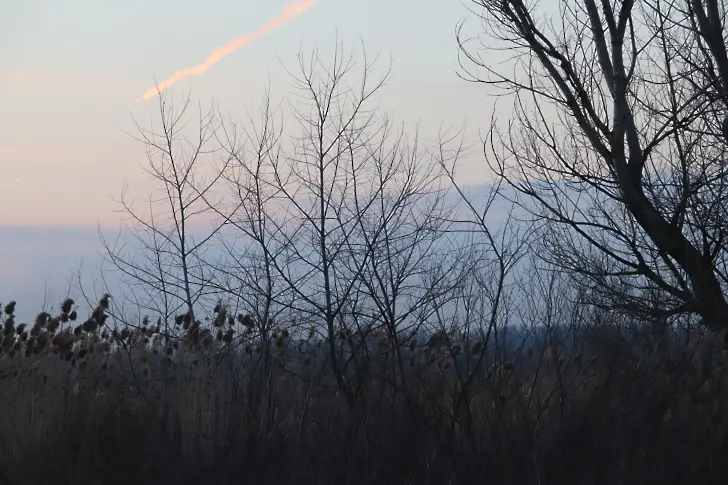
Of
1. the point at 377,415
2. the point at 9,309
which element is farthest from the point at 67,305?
the point at 377,415

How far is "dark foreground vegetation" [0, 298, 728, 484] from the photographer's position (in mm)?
7320

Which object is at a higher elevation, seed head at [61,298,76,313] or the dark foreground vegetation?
seed head at [61,298,76,313]

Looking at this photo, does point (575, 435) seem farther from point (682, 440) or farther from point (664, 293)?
point (664, 293)

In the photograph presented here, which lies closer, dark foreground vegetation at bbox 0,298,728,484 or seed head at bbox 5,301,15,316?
dark foreground vegetation at bbox 0,298,728,484

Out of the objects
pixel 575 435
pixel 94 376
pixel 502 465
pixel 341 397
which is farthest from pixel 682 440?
pixel 94 376

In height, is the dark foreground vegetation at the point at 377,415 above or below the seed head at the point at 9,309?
below

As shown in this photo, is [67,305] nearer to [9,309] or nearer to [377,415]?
[9,309]

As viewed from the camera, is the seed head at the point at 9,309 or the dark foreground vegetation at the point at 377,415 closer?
the dark foreground vegetation at the point at 377,415

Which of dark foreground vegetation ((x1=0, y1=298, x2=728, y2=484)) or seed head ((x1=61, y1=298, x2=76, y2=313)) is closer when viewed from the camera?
dark foreground vegetation ((x1=0, y1=298, x2=728, y2=484))

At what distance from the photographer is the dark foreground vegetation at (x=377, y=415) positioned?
732 centimetres

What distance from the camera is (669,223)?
11.9 m

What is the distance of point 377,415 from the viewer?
7.75 meters

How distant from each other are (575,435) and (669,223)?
→ 4950 mm

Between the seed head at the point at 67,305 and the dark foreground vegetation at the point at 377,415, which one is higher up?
the seed head at the point at 67,305
